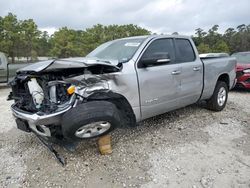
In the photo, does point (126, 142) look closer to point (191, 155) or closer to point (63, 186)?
point (191, 155)

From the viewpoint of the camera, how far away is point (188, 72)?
433 cm

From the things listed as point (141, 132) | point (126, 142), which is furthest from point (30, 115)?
point (141, 132)

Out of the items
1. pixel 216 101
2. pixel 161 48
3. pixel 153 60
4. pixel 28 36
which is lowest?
pixel 216 101

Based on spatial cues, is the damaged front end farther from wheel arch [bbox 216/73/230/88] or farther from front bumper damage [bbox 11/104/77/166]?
wheel arch [bbox 216/73/230/88]

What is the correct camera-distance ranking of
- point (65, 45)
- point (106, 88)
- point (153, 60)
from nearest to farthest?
point (106, 88) → point (153, 60) → point (65, 45)

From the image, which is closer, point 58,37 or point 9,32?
point 9,32

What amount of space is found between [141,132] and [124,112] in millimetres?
891

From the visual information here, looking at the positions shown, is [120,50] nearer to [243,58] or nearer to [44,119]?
[44,119]

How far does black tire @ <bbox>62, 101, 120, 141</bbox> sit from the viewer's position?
8.77ft

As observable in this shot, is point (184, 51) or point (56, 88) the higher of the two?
point (184, 51)

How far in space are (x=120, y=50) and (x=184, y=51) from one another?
138 cm

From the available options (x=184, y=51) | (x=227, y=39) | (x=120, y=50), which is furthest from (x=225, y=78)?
(x=227, y=39)

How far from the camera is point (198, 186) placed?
2.62 meters

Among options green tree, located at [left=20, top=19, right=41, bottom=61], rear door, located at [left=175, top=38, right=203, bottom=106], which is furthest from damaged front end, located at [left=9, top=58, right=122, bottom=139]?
green tree, located at [left=20, top=19, right=41, bottom=61]
